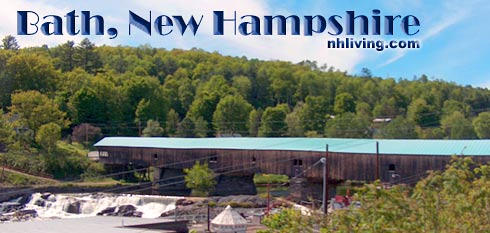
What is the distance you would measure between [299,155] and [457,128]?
1085 inches

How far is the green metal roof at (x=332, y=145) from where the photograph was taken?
28.1 metres

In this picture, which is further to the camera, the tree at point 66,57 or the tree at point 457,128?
the tree at point 66,57

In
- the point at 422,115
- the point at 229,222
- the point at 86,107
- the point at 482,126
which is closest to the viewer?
the point at 229,222

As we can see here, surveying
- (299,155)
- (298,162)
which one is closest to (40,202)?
(298,162)

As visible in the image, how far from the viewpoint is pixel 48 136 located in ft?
143

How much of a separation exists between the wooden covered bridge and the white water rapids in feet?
14.9

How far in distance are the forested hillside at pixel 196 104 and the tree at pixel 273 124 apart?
99 mm

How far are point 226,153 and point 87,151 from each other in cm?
1661

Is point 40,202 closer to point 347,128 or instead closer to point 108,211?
point 108,211

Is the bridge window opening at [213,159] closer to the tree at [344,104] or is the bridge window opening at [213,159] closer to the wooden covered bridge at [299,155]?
the wooden covered bridge at [299,155]

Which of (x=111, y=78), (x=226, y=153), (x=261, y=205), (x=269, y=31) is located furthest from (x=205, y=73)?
(x=269, y=31)

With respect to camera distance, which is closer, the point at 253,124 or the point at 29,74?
the point at 29,74

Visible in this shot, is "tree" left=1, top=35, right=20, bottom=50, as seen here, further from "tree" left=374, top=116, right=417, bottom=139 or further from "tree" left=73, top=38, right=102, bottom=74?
"tree" left=374, top=116, right=417, bottom=139

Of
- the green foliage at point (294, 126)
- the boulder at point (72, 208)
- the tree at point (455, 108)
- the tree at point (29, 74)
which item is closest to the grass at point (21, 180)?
the boulder at point (72, 208)
